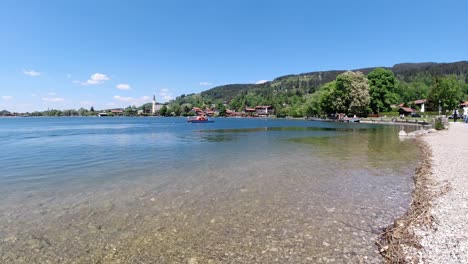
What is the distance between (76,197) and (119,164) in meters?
7.91

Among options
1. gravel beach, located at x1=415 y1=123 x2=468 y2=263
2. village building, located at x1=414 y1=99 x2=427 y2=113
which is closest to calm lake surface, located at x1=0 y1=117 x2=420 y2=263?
gravel beach, located at x1=415 y1=123 x2=468 y2=263

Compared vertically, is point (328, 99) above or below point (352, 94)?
below

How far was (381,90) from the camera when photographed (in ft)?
316

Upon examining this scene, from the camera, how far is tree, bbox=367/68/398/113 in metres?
94.6

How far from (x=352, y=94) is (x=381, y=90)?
480 inches

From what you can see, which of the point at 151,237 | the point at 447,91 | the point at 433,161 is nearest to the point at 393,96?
the point at 447,91

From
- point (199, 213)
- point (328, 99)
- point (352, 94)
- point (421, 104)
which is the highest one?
point (352, 94)

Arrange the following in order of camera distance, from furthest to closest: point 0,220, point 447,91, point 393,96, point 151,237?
point 393,96 → point 447,91 → point 0,220 → point 151,237

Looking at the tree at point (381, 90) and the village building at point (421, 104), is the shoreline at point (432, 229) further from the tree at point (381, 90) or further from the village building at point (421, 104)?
the village building at point (421, 104)

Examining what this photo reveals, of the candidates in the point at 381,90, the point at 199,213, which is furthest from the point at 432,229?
the point at 381,90

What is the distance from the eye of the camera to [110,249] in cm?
664

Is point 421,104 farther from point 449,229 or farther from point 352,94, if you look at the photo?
point 449,229

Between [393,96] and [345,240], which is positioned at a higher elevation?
[393,96]

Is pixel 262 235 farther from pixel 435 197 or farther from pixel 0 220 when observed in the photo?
pixel 0 220
